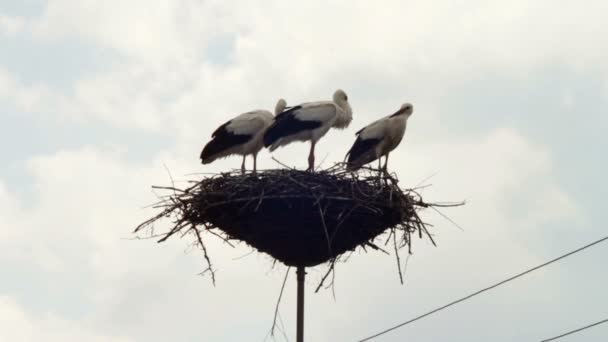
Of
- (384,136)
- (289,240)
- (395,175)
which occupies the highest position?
(384,136)

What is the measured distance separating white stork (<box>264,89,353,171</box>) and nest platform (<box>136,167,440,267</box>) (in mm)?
1563

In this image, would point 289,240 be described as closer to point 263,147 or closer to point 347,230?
point 347,230

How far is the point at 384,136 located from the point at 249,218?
2440 mm

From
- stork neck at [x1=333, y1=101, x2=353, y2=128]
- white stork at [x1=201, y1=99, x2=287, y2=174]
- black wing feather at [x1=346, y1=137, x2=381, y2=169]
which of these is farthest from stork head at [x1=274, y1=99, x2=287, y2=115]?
black wing feather at [x1=346, y1=137, x2=381, y2=169]

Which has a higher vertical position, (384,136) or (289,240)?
(384,136)

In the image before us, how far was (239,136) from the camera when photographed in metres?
10.8

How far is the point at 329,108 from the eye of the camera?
10.6 metres

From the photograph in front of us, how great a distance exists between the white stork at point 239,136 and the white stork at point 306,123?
33 cm

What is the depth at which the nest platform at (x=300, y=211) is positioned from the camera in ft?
27.5

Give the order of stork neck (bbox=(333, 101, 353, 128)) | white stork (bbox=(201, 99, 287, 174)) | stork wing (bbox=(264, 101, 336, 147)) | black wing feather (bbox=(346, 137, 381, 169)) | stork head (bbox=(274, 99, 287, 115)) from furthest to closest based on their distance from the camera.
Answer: stork head (bbox=(274, 99, 287, 115))
white stork (bbox=(201, 99, 287, 174))
stork neck (bbox=(333, 101, 353, 128))
black wing feather (bbox=(346, 137, 381, 169))
stork wing (bbox=(264, 101, 336, 147))

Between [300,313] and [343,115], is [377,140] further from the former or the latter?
[300,313]

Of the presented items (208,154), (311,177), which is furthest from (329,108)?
(311,177)

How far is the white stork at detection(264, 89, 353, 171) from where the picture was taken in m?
10.4

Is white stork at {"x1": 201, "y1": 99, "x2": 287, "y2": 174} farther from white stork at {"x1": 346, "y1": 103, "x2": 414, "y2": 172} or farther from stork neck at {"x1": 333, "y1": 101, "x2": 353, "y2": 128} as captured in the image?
white stork at {"x1": 346, "y1": 103, "x2": 414, "y2": 172}
